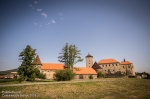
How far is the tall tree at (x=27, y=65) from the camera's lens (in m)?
29.9

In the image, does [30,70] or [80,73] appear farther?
[80,73]

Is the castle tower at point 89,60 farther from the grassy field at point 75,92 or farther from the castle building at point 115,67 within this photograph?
the grassy field at point 75,92

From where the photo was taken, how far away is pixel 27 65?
101 feet

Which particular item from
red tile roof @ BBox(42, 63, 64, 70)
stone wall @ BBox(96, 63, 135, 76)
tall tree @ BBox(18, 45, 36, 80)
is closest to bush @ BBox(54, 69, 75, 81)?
tall tree @ BBox(18, 45, 36, 80)

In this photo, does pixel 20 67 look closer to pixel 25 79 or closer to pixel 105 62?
pixel 25 79

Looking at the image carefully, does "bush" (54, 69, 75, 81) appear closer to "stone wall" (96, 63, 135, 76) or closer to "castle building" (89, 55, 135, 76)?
"castle building" (89, 55, 135, 76)

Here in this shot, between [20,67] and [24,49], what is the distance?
6050 millimetres

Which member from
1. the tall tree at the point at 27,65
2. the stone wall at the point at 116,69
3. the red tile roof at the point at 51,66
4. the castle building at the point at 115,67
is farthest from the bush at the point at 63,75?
the stone wall at the point at 116,69

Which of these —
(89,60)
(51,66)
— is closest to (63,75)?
(51,66)

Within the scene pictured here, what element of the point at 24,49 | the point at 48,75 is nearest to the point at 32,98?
the point at 24,49

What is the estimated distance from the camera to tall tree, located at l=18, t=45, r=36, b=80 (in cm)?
2992

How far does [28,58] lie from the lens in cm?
3159

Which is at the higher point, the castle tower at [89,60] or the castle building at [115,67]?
the castle tower at [89,60]

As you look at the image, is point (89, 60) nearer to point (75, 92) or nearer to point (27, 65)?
point (27, 65)
